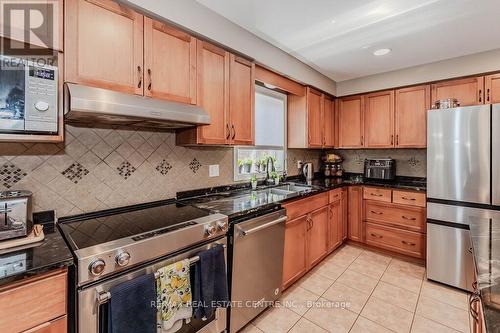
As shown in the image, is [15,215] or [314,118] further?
[314,118]

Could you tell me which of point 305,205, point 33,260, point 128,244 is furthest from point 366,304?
point 33,260

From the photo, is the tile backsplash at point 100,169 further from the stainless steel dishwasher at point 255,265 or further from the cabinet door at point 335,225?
the cabinet door at point 335,225

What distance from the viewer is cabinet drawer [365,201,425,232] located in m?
2.82

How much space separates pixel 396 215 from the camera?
298cm

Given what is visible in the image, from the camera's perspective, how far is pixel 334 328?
5.96 feet

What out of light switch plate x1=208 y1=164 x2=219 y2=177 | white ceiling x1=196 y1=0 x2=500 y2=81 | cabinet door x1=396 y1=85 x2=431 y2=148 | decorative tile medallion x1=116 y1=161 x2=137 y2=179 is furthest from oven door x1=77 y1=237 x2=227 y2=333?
cabinet door x1=396 y1=85 x2=431 y2=148

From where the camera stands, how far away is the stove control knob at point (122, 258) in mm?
1062

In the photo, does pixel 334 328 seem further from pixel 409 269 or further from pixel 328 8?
pixel 328 8

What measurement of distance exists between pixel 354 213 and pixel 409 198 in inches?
28.2

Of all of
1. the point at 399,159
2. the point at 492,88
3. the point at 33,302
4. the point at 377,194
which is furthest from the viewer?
the point at 399,159

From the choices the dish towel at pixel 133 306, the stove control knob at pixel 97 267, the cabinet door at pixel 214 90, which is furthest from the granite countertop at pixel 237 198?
the stove control knob at pixel 97 267

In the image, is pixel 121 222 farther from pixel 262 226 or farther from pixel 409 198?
pixel 409 198

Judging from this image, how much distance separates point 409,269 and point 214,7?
3.34 metres

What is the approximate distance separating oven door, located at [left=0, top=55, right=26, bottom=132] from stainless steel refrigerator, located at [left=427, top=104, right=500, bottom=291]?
3.21 metres
